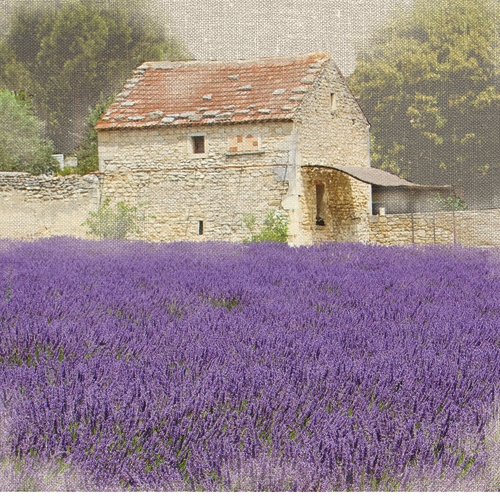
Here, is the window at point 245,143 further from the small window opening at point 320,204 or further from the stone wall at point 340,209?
the small window opening at point 320,204

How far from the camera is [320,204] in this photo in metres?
19.8

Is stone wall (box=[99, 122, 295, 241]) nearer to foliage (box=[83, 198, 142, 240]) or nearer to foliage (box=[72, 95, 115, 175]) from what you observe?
foliage (box=[83, 198, 142, 240])

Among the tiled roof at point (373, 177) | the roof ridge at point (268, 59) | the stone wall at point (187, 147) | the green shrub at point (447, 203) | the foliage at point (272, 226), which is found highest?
the roof ridge at point (268, 59)

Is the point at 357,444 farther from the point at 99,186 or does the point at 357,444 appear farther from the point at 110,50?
the point at 110,50

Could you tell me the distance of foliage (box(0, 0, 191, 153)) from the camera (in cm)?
3006


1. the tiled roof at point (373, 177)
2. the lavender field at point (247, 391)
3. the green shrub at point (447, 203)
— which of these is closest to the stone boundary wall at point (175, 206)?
the tiled roof at point (373, 177)

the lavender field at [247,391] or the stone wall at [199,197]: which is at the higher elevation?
the stone wall at [199,197]

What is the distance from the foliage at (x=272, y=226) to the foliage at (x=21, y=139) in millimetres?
10643

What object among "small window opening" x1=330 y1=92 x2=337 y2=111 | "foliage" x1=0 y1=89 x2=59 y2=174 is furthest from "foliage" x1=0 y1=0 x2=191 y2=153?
"small window opening" x1=330 y1=92 x2=337 y2=111

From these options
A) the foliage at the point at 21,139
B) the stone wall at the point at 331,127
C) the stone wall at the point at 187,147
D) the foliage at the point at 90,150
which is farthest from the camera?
the foliage at the point at 90,150

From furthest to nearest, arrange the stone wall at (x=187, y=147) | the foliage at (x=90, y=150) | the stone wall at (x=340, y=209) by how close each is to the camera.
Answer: the foliage at (x=90, y=150)
the stone wall at (x=340, y=209)
the stone wall at (x=187, y=147)

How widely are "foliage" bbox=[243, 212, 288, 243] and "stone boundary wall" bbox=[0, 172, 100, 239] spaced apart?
3.92m

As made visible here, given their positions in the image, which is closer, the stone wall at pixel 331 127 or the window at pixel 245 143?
the window at pixel 245 143

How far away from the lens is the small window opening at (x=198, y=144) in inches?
742
